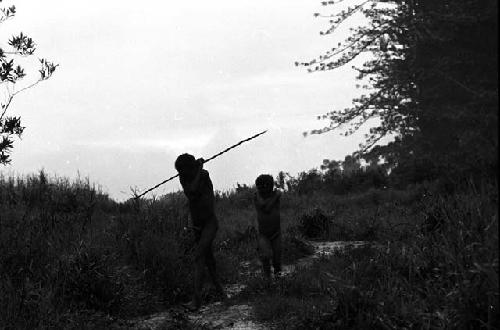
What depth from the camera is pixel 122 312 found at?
644 centimetres

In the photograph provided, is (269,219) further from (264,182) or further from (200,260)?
(200,260)

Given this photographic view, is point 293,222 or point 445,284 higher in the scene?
point 293,222

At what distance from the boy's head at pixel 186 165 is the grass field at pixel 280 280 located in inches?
60.4

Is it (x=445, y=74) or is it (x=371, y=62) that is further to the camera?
(x=371, y=62)

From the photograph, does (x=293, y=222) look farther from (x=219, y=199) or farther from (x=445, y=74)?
(x=445, y=74)

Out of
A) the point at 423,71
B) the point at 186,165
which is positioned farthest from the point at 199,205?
the point at 423,71

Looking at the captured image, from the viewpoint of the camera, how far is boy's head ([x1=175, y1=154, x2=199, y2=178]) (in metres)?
6.38

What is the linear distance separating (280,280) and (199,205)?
4.79ft

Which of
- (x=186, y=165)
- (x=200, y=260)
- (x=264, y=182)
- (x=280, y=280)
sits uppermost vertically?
(x=186, y=165)

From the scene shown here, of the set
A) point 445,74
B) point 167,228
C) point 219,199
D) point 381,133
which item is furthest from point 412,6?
point 167,228

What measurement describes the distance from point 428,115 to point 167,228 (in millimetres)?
12038

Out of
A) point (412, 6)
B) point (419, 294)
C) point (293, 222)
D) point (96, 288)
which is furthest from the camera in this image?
point (412, 6)

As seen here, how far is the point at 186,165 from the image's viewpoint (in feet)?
21.0

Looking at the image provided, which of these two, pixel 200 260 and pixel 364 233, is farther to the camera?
pixel 364 233
